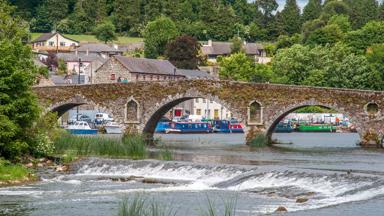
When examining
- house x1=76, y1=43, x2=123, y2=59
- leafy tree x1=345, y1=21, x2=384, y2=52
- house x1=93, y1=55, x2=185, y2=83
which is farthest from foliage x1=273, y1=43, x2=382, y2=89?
house x1=76, y1=43, x2=123, y2=59

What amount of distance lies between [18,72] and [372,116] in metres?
31.5

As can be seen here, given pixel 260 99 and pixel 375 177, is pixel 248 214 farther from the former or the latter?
pixel 260 99

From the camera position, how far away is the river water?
37.2m

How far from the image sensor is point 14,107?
51375mm

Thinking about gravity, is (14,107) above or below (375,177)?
above

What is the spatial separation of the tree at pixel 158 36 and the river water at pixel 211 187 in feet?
367

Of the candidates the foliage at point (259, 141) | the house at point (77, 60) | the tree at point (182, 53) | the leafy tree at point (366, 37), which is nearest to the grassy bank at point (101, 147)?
the foliage at point (259, 141)

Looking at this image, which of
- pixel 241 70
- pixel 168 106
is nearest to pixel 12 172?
pixel 168 106

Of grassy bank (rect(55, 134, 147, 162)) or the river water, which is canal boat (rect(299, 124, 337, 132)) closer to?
the river water

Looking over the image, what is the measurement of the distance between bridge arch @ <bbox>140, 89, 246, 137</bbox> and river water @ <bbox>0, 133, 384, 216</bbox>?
58.6ft

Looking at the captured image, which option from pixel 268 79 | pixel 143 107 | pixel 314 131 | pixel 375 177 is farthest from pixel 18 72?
pixel 268 79

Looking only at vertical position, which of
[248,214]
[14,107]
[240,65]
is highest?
[240,65]

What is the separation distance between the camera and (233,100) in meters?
78.0

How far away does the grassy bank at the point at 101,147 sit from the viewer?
57.6m
